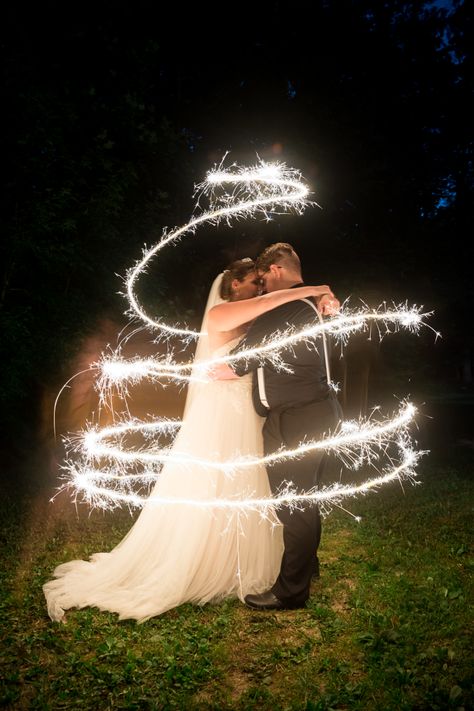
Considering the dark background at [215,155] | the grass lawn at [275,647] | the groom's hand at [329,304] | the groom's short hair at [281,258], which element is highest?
the dark background at [215,155]

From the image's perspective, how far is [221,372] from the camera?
17.0 feet

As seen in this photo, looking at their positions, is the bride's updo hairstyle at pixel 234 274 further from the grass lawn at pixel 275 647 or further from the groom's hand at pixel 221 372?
the grass lawn at pixel 275 647

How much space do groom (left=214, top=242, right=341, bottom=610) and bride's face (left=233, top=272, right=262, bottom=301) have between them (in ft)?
1.26

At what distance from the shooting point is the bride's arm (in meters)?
4.47

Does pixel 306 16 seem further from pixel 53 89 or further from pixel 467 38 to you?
pixel 53 89

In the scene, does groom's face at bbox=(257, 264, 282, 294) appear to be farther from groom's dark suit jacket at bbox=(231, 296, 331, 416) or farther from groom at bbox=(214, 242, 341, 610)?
groom's dark suit jacket at bbox=(231, 296, 331, 416)

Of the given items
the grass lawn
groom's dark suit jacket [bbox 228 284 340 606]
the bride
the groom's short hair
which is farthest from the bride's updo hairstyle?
the grass lawn

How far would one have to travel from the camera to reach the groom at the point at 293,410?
4.76 metres

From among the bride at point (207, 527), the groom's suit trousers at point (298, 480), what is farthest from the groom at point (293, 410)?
the bride at point (207, 527)

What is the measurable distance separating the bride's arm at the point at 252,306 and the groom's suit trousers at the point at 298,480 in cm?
86

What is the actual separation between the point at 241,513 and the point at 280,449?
2.79ft

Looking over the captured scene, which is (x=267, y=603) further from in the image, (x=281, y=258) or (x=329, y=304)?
(x=281, y=258)

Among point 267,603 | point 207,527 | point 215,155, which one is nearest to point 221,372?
point 207,527

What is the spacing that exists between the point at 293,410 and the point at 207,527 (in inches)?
53.4
